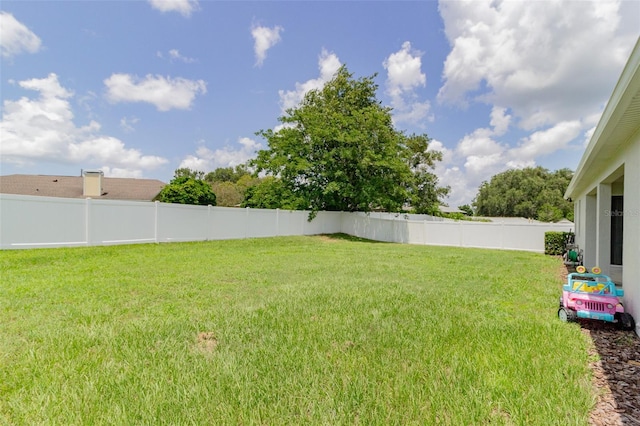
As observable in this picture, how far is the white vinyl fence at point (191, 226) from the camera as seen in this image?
9281 mm

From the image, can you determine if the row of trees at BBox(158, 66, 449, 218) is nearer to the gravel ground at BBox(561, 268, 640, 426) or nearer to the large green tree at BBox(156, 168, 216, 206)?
the large green tree at BBox(156, 168, 216, 206)

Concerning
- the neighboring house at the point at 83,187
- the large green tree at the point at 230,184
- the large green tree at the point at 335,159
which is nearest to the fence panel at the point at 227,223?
the large green tree at the point at 335,159

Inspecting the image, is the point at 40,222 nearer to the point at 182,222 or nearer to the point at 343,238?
the point at 182,222

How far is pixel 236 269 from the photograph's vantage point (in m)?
7.76

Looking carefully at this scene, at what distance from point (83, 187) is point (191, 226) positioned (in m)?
18.0

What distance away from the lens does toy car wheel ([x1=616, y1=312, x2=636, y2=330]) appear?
382cm

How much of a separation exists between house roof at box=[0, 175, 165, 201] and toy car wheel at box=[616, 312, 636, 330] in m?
28.3

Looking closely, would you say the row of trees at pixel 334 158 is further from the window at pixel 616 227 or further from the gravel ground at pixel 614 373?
the gravel ground at pixel 614 373

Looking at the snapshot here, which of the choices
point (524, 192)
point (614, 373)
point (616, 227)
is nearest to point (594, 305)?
point (614, 373)

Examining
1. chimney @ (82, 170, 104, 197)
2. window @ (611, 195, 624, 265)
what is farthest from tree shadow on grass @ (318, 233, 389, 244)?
chimney @ (82, 170, 104, 197)

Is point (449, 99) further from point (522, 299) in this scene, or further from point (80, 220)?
point (80, 220)

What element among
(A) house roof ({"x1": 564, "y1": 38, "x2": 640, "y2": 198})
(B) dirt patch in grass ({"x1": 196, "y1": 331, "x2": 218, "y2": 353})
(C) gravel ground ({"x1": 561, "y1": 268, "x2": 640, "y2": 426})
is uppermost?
(A) house roof ({"x1": 564, "y1": 38, "x2": 640, "y2": 198})

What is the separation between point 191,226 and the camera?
1370 cm

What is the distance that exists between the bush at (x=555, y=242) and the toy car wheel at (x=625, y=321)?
11067 millimetres
